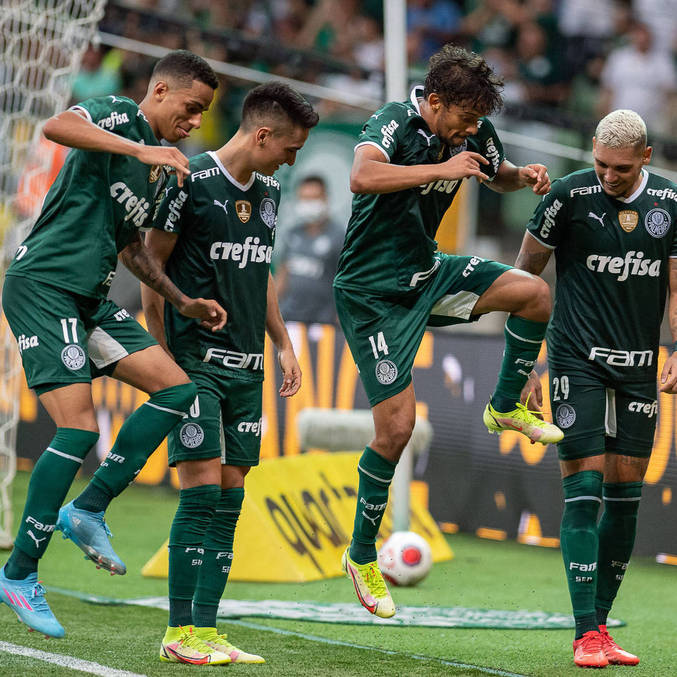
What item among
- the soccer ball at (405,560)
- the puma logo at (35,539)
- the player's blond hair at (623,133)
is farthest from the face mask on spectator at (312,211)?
the puma logo at (35,539)

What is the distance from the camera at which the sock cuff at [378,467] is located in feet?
18.4

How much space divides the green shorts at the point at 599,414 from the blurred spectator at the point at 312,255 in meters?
6.82

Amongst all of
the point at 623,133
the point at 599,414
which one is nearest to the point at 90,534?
the point at 599,414

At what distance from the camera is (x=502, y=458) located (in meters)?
9.45

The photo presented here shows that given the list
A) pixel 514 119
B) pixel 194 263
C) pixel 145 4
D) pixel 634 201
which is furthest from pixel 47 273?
pixel 145 4

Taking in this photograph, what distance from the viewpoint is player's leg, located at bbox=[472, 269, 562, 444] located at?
556cm

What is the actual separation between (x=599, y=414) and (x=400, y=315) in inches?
41.8

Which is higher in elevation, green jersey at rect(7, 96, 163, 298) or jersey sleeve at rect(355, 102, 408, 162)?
jersey sleeve at rect(355, 102, 408, 162)

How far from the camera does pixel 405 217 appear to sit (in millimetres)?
5531

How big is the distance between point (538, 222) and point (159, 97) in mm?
1929

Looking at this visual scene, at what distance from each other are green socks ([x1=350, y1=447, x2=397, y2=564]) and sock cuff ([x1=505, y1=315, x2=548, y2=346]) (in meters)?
0.87

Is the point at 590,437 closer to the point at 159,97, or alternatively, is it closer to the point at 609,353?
the point at 609,353

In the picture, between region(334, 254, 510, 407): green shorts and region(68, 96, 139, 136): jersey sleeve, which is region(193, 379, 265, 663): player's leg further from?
region(68, 96, 139, 136): jersey sleeve

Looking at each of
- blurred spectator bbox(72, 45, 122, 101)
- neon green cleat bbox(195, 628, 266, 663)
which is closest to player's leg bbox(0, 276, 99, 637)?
neon green cleat bbox(195, 628, 266, 663)
